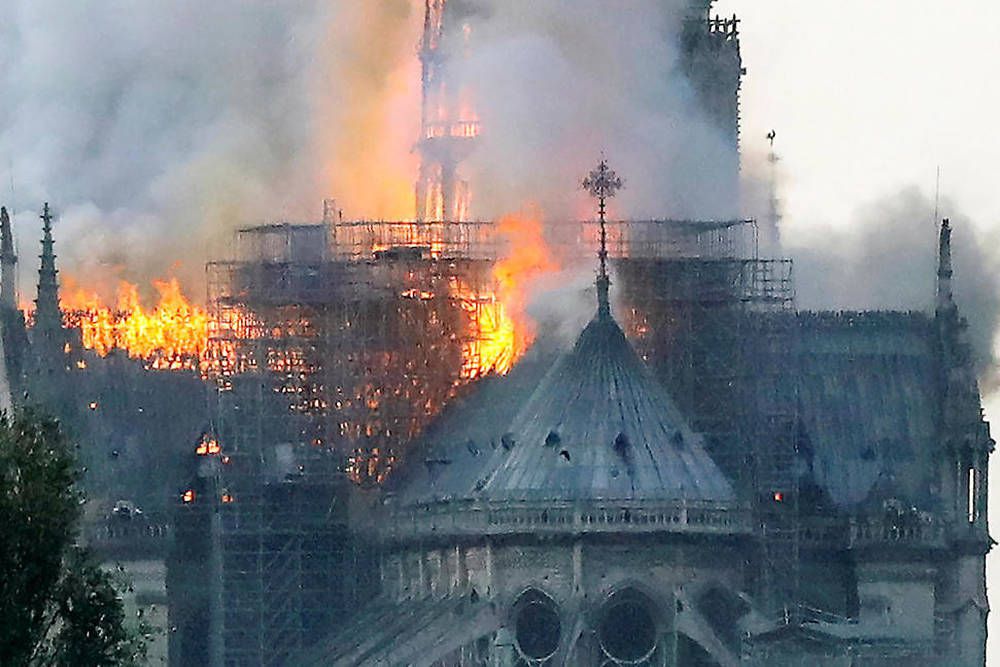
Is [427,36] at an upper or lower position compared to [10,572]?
upper

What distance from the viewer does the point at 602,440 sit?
6786 inches

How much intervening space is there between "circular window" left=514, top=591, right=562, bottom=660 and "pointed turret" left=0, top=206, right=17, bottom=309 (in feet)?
106

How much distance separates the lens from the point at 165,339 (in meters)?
197

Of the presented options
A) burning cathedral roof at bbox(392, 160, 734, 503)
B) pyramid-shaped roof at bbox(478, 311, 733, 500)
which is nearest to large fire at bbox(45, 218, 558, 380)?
burning cathedral roof at bbox(392, 160, 734, 503)

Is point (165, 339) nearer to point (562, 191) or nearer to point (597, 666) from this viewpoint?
point (562, 191)

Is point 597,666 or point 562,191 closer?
point 597,666

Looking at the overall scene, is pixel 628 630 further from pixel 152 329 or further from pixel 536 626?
pixel 152 329

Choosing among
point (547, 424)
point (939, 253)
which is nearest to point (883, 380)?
point (939, 253)

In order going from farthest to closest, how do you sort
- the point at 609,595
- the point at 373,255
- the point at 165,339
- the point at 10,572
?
1. the point at 165,339
2. the point at 373,255
3. the point at 609,595
4. the point at 10,572

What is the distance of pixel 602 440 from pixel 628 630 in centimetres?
546

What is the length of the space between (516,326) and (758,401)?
891 cm

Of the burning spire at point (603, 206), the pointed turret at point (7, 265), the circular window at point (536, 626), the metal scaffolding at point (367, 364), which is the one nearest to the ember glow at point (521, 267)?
the metal scaffolding at point (367, 364)

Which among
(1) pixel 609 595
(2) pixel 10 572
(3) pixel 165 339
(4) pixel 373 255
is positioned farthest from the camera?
(3) pixel 165 339

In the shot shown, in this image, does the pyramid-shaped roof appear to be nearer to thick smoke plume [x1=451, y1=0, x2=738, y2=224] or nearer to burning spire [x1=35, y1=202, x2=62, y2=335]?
thick smoke plume [x1=451, y1=0, x2=738, y2=224]
